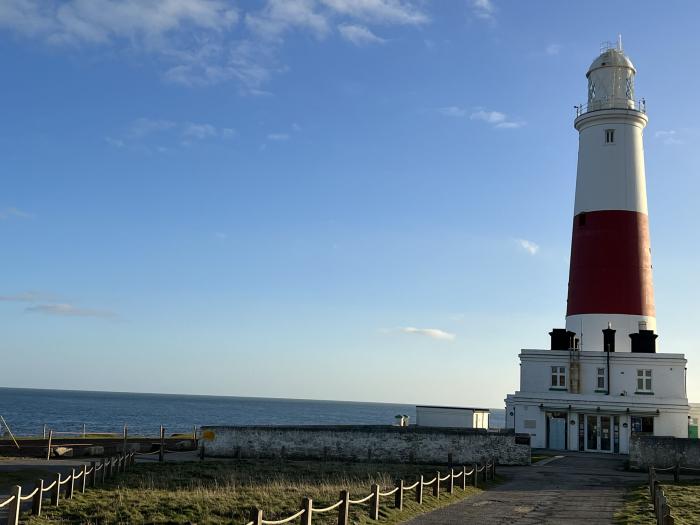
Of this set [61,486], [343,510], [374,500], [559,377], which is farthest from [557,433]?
[343,510]

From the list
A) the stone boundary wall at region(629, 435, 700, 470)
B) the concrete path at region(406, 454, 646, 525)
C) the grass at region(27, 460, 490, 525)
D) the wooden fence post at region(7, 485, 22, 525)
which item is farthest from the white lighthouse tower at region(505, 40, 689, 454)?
→ the wooden fence post at region(7, 485, 22, 525)

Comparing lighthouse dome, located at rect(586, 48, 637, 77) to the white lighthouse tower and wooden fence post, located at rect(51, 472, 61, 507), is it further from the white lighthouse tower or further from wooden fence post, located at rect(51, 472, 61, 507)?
wooden fence post, located at rect(51, 472, 61, 507)

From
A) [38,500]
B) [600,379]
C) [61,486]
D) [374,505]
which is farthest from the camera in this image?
[600,379]

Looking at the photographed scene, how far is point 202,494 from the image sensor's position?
20078mm

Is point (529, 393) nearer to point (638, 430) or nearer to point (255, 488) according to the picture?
point (638, 430)

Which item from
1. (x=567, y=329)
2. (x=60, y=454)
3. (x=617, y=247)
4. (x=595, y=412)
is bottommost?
(x=60, y=454)

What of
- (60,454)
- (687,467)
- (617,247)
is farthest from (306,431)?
(617,247)

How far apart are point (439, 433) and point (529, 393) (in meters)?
9.92

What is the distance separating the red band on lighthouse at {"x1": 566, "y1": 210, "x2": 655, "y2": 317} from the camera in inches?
1571

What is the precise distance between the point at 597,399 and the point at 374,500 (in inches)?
935

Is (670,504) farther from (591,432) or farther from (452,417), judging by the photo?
(452,417)

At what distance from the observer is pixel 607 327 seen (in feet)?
131

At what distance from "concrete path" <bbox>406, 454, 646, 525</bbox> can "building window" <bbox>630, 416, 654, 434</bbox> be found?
713 centimetres

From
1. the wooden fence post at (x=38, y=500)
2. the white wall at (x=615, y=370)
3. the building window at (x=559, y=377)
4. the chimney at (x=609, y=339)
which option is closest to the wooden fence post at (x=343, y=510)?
the wooden fence post at (x=38, y=500)
